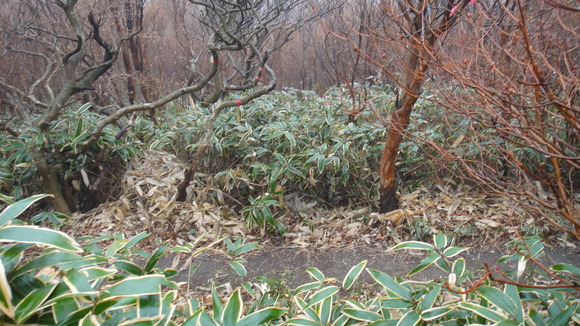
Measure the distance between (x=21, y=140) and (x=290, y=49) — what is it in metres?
5.96

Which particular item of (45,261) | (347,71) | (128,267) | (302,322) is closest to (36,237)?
(45,261)

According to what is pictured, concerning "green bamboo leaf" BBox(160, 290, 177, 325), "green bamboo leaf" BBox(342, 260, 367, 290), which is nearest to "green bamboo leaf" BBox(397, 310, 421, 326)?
"green bamboo leaf" BBox(342, 260, 367, 290)

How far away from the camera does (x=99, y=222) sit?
312 cm

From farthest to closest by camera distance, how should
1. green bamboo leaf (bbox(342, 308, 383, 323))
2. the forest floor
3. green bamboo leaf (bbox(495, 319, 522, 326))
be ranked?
the forest floor, green bamboo leaf (bbox(342, 308, 383, 323)), green bamboo leaf (bbox(495, 319, 522, 326))

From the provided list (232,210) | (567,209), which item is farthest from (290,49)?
(567,209)

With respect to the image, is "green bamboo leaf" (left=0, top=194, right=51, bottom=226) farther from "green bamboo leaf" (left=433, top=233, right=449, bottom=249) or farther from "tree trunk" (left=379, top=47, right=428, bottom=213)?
"tree trunk" (left=379, top=47, right=428, bottom=213)

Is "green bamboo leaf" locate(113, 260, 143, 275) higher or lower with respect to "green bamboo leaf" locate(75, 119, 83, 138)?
lower

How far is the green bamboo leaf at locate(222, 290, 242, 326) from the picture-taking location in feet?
3.24

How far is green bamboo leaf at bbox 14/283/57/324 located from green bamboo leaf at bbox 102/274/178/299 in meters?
0.11

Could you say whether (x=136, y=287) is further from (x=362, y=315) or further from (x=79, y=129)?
(x=79, y=129)

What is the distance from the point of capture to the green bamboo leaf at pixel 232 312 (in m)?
0.99

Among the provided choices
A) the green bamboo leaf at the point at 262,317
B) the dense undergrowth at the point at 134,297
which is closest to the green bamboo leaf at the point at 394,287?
the dense undergrowth at the point at 134,297

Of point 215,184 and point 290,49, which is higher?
point 290,49

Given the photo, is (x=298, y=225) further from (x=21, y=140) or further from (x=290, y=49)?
(x=290, y=49)
